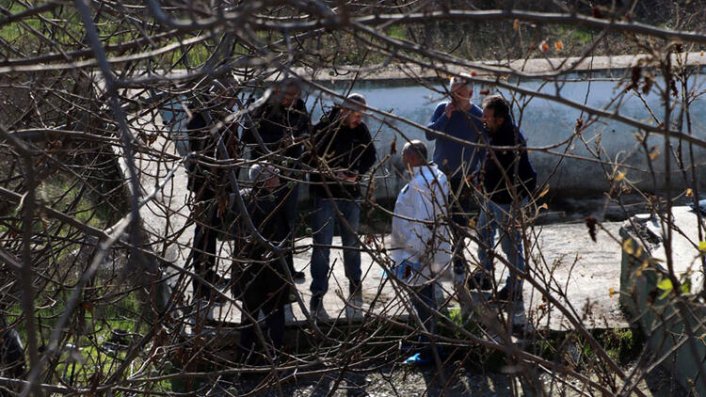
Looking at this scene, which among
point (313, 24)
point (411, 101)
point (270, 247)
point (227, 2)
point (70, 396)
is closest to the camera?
point (313, 24)

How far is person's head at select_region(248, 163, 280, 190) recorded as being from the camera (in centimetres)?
495

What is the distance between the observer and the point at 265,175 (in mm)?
5910

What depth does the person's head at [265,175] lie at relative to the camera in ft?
16.2

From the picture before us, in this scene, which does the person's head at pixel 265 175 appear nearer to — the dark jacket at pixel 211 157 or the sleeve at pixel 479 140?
the dark jacket at pixel 211 157

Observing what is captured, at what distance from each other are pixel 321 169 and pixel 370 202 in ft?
0.85

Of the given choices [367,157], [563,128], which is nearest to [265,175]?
[367,157]

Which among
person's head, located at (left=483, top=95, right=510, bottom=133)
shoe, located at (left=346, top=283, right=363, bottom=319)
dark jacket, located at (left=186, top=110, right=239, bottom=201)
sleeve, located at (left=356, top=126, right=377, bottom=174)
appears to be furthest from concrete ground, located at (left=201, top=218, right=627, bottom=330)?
dark jacket, located at (left=186, top=110, right=239, bottom=201)

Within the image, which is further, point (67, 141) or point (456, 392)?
point (456, 392)

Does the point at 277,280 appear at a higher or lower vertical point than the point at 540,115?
lower

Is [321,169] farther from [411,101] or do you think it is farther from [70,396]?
[411,101]

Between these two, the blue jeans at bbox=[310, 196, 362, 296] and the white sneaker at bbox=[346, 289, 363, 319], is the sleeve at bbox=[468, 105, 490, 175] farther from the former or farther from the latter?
the blue jeans at bbox=[310, 196, 362, 296]

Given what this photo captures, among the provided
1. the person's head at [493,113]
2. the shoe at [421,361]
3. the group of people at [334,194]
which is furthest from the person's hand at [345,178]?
the shoe at [421,361]

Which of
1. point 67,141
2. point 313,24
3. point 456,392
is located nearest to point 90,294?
point 67,141

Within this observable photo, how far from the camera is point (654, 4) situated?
16719 mm
